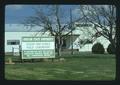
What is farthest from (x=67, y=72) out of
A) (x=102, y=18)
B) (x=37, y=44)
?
(x=37, y=44)

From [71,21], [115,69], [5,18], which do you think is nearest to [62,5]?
[71,21]

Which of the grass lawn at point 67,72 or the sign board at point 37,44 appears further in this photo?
the sign board at point 37,44

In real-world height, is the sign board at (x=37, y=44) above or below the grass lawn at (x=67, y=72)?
above

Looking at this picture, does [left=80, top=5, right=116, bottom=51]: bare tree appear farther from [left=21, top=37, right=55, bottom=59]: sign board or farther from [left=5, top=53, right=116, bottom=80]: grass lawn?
[left=21, top=37, right=55, bottom=59]: sign board

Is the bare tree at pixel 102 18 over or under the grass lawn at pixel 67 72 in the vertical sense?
over

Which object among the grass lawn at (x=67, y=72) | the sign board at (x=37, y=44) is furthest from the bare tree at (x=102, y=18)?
the sign board at (x=37, y=44)

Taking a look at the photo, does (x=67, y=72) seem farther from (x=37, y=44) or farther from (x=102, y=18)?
(x=37, y=44)

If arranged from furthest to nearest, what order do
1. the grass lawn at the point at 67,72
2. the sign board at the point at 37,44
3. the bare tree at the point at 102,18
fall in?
the sign board at the point at 37,44, the grass lawn at the point at 67,72, the bare tree at the point at 102,18

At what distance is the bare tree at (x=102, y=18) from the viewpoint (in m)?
2.86

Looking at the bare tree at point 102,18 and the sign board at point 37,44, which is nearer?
the bare tree at point 102,18

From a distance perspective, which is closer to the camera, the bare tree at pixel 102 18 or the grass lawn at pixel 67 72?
the bare tree at pixel 102 18

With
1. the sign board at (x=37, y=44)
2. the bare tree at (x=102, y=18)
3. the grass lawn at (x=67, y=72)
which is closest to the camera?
the bare tree at (x=102, y=18)

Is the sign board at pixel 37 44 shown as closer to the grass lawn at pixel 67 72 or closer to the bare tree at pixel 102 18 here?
the grass lawn at pixel 67 72

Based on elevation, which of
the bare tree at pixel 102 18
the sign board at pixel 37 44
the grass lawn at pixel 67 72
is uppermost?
the bare tree at pixel 102 18
